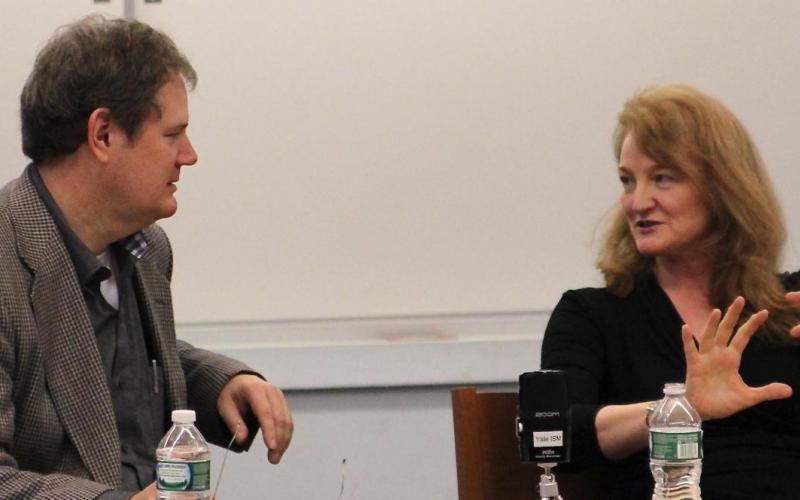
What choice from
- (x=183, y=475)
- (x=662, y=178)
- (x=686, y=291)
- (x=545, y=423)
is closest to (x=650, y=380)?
(x=686, y=291)

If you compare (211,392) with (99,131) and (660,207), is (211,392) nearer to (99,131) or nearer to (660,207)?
(99,131)

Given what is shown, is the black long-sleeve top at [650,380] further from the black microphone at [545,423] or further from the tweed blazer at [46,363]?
the tweed blazer at [46,363]

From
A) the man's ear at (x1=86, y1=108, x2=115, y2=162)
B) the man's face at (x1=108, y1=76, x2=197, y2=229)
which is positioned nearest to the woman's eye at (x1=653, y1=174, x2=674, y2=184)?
the man's face at (x1=108, y1=76, x2=197, y2=229)

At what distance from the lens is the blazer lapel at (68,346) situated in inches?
82.3

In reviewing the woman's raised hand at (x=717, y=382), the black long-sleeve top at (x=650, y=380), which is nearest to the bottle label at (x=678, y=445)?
the woman's raised hand at (x=717, y=382)

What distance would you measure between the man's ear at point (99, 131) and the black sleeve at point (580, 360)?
0.98 m

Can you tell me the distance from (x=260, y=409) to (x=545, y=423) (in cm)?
59

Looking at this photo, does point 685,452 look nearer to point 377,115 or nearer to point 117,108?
point 117,108

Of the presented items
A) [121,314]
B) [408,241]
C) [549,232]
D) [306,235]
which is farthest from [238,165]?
[121,314]

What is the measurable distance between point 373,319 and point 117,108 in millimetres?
1280

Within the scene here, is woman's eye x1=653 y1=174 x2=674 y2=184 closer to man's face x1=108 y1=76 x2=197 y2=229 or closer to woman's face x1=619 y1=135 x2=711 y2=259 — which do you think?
woman's face x1=619 y1=135 x2=711 y2=259

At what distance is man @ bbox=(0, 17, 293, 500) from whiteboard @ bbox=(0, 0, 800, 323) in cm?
90

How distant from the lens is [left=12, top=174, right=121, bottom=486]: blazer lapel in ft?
6.86

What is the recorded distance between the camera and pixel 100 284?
2332 millimetres
